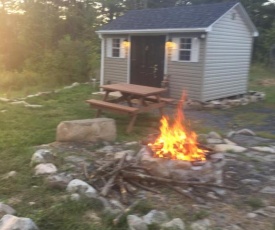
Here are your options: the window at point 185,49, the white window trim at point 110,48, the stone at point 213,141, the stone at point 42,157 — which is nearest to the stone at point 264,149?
the stone at point 213,141

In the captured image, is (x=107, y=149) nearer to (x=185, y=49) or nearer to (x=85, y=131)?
(x=85, y=131)

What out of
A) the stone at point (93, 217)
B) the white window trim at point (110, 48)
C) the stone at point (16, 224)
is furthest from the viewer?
the white window trim at point (110, 48)

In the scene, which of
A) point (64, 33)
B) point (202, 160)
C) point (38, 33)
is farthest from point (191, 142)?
point (64, 33)

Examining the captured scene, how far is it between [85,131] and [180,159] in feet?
7.24

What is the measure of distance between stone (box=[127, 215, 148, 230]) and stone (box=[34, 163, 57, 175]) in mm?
1583

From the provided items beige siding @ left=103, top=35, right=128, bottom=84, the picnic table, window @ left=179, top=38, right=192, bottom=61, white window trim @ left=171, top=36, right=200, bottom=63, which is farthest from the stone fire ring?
beige siding @ left=103, top=35, right=128, bottom=84

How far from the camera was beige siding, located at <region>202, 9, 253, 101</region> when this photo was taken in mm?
11672

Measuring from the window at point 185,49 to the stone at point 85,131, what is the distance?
244 inches

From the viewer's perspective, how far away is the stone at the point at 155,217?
135 inches

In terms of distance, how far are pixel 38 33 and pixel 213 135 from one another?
1561 cm

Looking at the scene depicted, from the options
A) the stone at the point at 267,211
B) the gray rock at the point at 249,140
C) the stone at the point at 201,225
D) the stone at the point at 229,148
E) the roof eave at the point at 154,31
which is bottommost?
the stone at the point at 201,225

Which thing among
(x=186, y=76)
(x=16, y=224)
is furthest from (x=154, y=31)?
(x=16, y=224)

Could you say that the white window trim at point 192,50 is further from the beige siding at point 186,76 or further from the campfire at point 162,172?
the campfire at point 162,172

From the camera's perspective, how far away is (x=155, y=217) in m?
3.52
